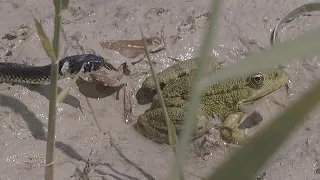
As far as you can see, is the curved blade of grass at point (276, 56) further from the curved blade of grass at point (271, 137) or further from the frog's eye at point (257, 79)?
the frog's eye at point (257, 79)

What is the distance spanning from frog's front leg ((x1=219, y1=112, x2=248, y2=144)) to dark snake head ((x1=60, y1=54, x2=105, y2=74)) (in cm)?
132

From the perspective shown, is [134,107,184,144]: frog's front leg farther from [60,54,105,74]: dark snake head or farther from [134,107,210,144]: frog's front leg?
[60,54,105,74]: dark snake head

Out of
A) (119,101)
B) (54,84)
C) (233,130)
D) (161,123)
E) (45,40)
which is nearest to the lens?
(45,40)

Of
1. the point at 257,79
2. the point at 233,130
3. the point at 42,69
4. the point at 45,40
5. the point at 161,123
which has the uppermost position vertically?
the point at 42,69

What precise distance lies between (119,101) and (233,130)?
3.67 ft

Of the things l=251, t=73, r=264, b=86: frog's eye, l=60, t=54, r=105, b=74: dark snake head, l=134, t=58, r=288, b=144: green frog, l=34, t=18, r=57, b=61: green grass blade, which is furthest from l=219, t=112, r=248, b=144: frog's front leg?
l=34, t=18, r=57, b=61: green grass blade

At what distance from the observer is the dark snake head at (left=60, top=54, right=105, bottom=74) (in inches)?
213

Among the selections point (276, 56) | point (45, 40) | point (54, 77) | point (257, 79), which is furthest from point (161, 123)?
point (276, 56)

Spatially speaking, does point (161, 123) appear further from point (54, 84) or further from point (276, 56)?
point (276, 56)

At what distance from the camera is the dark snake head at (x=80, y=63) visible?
541 cm

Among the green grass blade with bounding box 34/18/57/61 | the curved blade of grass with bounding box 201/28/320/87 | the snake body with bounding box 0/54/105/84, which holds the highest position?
the snake body with bounding box 0/54/105/84

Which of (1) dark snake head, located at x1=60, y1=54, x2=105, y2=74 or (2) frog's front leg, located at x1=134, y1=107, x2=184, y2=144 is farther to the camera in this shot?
(1) dark snake head, located at x1=60, y1=54, x2=105, y2=74

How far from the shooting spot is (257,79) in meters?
4.95

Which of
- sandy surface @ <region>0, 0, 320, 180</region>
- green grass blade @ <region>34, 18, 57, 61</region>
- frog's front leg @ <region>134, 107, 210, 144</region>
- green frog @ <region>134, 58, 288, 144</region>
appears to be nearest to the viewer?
green grass blade @ <region>34, 18, 57, 61</region>
